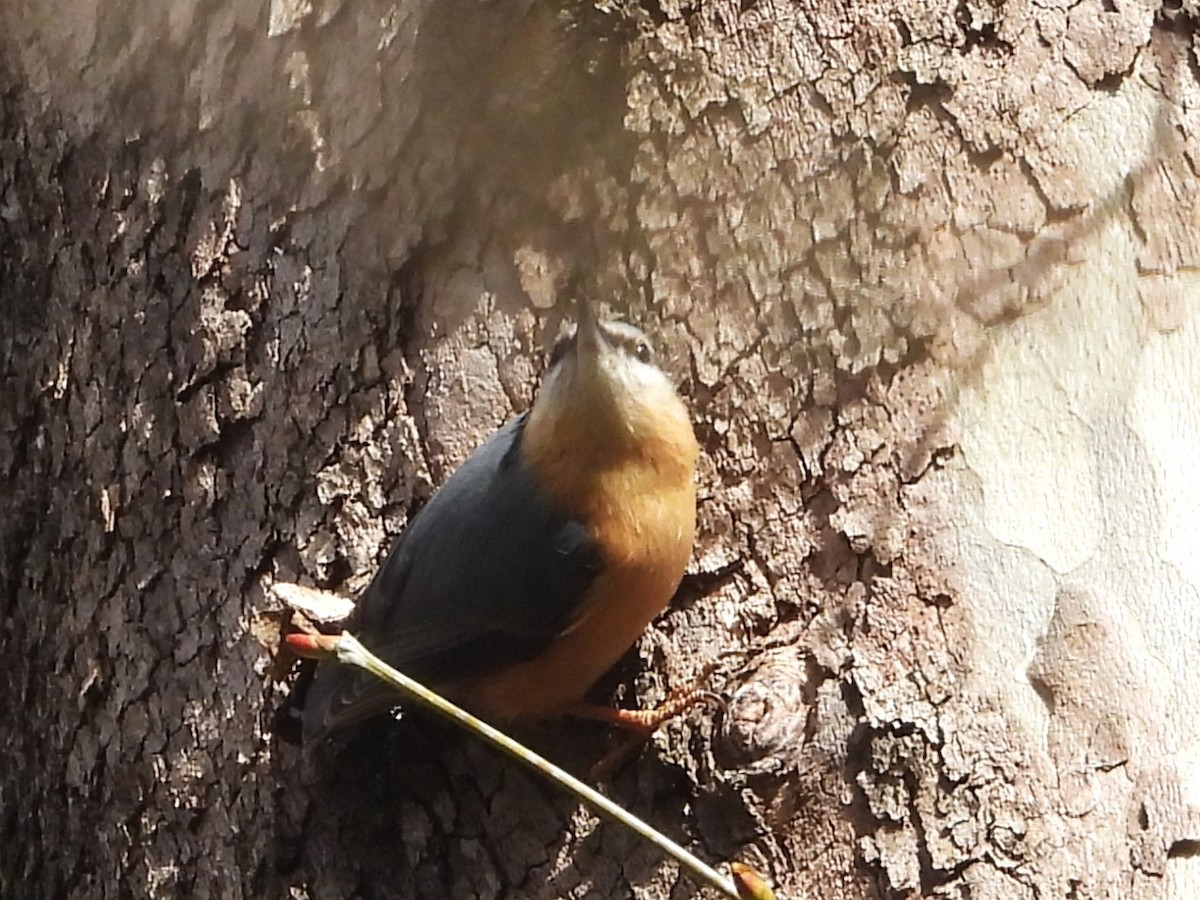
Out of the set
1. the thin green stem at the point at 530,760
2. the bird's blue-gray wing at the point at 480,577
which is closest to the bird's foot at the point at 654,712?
the bird's blue-gray wing at the point at 480,577

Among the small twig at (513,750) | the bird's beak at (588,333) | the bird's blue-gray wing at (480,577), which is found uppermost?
the bird's beak at (588,333)

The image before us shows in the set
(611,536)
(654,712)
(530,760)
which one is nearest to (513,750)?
(530,760)

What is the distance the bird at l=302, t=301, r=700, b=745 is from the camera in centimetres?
211

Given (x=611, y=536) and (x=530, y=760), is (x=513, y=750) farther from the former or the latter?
(x=611, y=536)

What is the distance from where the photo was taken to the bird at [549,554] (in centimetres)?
211

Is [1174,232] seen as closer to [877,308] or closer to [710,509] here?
[877,308]

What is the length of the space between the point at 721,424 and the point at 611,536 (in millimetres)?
249

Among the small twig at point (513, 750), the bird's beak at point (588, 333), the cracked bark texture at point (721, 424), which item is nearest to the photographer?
the small twig at point (513, 750)

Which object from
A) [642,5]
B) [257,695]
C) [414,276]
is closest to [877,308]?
[642,5]

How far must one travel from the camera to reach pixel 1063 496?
2018 mm

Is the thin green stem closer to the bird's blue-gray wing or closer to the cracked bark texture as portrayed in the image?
the cracked bark texture

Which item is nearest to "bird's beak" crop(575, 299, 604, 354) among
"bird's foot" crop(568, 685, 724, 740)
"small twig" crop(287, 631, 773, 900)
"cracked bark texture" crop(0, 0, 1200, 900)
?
"cracked bark texture" crop(0, 0, 1200, 900)

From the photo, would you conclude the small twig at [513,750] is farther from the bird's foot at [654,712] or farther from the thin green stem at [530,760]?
the bird's foot at [654,712]

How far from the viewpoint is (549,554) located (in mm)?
2295
